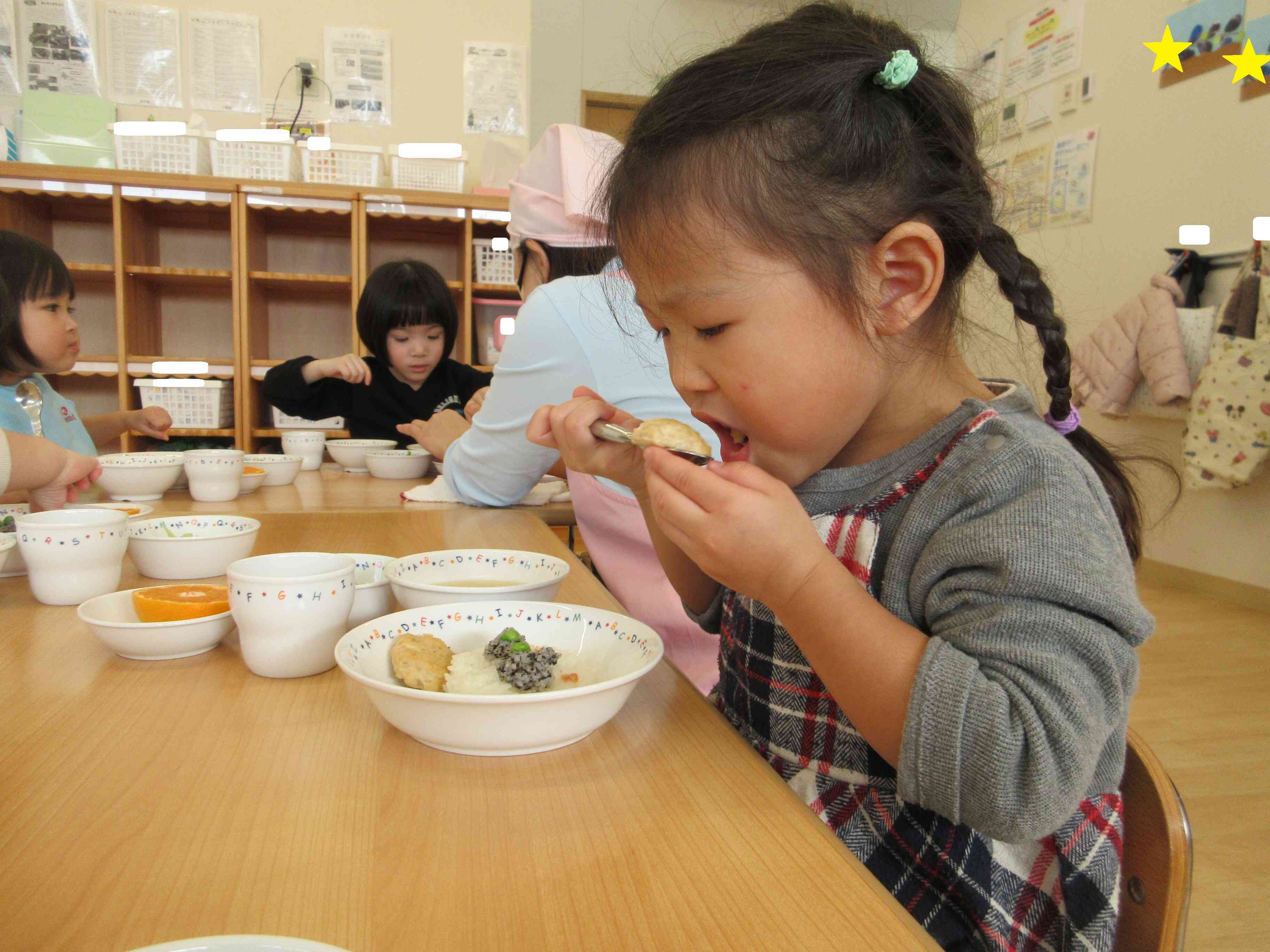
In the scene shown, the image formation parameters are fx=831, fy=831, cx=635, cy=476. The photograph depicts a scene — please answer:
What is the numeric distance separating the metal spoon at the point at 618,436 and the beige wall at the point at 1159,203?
2182mm

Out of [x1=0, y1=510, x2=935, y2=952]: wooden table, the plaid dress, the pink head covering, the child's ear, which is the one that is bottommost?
the plaid dress

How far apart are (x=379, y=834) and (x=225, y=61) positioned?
14.3ft

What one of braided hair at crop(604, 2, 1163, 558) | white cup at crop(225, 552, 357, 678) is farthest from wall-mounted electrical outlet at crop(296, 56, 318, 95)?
white cup at crop(225, 552, 357, 678)

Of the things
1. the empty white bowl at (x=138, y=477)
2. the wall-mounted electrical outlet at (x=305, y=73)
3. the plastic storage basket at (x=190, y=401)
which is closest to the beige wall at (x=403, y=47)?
the wall-mounted electrical outlet at (x=305, y=73)

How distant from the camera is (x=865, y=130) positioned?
0.68 metres

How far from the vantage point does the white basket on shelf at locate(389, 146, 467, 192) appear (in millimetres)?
3793

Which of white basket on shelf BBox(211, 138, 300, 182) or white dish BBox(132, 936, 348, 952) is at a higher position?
white basket on shelf BBox(211, 138, 300, 182)

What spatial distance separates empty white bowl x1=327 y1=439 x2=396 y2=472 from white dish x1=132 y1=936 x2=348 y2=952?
5.73 feet

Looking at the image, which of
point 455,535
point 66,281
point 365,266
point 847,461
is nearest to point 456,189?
point 365,266

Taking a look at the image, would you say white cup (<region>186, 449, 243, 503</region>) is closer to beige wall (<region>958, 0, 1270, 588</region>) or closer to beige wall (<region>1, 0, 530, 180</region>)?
beige wall (<region>958, 0, 1270, 588</region>)

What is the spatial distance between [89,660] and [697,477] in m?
0.54

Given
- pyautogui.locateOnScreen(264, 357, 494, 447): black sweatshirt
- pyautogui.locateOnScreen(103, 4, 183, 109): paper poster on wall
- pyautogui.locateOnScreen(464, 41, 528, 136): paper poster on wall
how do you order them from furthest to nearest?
pyautogui.locateOnScreen(464, 41, 528, 136): paper poster on wall < pyautogui.locateOnScreen(103, 4, 183, 109): paper poster on wall < pyautogui.locateOnScreen(264, 357, 494, 447): black sweatshirt

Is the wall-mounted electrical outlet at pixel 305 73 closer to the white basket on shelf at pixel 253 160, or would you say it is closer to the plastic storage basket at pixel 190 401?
the white basket on shelf at pixel 253 160

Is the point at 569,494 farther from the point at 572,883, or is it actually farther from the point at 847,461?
the point at 572,883
